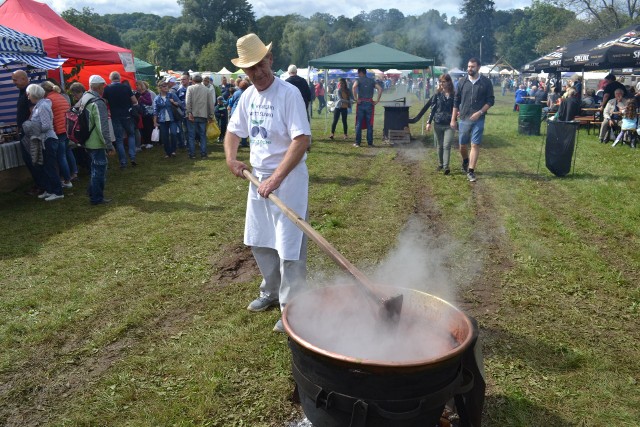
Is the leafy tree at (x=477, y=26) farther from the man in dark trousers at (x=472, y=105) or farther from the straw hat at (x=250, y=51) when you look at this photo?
the straw hat at (x=250, y=51)

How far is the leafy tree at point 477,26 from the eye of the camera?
90.2 metres

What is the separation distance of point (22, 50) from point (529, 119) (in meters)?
14.0

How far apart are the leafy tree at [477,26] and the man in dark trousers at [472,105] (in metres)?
86.1

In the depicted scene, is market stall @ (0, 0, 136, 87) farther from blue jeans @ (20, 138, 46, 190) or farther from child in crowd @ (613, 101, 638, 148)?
child in crowd @ (613, 101, 638, 148)

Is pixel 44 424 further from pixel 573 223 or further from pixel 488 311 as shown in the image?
pixel 573 223

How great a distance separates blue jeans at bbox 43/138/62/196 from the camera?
27.1 feet

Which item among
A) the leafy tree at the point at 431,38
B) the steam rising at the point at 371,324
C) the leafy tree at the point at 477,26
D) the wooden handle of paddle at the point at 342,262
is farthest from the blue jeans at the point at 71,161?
the leafy tree at the point at 477,26

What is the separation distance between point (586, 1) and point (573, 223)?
48.5 metres

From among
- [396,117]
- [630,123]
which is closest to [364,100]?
[396,117]

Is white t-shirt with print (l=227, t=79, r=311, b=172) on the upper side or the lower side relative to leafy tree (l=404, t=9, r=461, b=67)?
lower

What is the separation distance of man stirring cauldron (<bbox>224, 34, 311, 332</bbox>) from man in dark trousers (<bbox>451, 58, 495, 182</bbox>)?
19.4ft

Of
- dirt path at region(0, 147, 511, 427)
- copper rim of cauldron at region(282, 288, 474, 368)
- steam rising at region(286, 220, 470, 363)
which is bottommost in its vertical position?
dirt path at region(0, 147, 511, 427)

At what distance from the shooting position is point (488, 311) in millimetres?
→ 4441

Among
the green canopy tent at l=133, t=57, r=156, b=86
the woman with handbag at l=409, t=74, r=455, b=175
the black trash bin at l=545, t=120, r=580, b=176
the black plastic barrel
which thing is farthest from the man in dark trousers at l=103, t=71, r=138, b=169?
the green canopy tent at l=133, t=57, r=156, b=86
